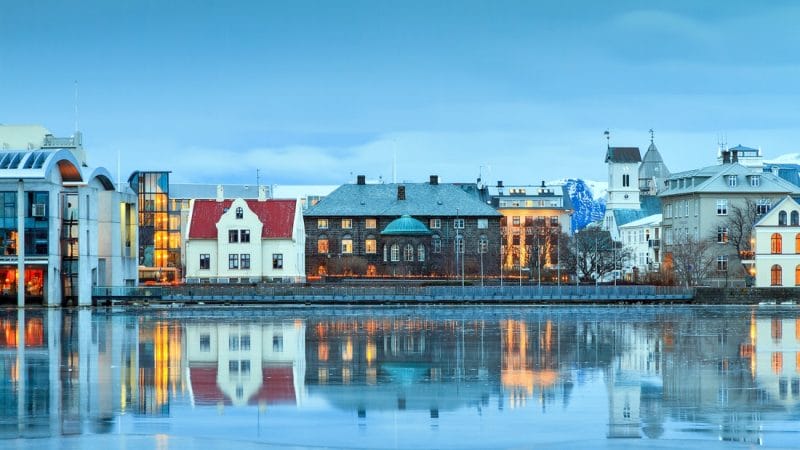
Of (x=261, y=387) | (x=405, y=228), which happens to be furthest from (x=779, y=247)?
(x=261, y=387)

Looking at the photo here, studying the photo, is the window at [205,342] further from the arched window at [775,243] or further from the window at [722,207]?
the window at [722,207]

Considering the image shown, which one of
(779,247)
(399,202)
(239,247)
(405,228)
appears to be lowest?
(779,247)

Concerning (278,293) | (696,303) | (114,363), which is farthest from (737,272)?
(114,363)

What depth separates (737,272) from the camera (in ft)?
364

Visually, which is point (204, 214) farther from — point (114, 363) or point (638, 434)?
point (638, 434)

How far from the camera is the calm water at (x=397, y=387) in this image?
23.8 metres

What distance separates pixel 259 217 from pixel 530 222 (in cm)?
5579

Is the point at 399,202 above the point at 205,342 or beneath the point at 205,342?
above

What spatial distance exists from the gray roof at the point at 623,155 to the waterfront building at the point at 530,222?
7.81 meters

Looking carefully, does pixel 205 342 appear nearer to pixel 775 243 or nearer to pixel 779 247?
pixel 779 247

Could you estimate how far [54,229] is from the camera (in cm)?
7931

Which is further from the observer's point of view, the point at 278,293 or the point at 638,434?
the point at 278,293

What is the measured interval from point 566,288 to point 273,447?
74408 mm

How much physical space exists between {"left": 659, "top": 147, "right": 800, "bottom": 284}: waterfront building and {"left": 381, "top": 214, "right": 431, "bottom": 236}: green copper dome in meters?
22.0
